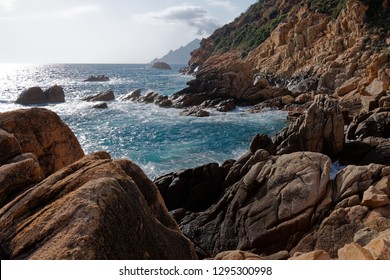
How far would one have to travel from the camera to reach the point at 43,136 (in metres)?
12.0

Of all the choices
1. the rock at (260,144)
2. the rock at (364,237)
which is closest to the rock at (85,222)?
the rock at (364,237)

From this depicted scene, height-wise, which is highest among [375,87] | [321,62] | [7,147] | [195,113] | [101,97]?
[321,62]

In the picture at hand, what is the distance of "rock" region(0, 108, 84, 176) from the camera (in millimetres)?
11211

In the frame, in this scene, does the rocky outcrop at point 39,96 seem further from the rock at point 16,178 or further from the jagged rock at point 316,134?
the rock at point 16,178

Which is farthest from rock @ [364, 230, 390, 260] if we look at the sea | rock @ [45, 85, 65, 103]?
rock @ [45, 85, 65, 103]

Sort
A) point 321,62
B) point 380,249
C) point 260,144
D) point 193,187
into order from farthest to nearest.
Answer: point 321,62 → point 260,144 → point 193,187 → point 380,249

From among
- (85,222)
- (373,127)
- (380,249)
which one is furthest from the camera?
(373,127)

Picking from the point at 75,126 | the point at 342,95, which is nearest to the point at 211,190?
the point at 75,126

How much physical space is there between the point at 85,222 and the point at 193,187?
12557 mm

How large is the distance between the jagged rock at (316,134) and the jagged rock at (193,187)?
601 cm

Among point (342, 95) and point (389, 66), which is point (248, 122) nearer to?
point (342, 95)

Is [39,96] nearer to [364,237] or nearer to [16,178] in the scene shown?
[16,178]

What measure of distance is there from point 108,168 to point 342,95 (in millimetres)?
41420

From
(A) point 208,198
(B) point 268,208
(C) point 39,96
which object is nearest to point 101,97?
(C) point 39,96
